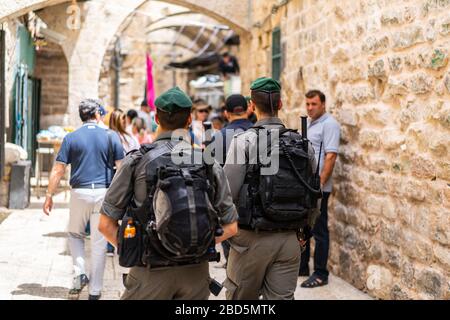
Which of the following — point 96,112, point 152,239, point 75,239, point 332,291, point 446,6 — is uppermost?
point 446,6

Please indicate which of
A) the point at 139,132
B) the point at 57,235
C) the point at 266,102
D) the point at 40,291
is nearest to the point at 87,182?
the point at 40,291

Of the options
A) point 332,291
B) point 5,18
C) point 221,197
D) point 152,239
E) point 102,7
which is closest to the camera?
point 152,239

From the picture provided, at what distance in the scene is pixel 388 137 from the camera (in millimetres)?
5797

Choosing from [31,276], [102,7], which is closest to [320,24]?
[31,276]

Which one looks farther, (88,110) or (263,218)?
(88,110)

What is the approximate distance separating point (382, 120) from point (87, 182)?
2424 mm

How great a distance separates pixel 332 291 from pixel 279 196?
251 centimetres

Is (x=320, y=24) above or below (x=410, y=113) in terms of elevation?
above

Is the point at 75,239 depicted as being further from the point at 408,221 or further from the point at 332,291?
the point at 408,221

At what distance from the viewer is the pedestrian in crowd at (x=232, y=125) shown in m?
6.09

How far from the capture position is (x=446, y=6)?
4.78 meters

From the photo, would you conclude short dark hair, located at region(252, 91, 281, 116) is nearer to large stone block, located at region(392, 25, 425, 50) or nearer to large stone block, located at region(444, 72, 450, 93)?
large stone block, located at region(444, 72, 450, 93)

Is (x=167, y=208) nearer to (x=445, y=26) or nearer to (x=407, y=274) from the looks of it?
(x=445, y=26)

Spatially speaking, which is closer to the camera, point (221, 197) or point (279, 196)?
point (221, 197)
